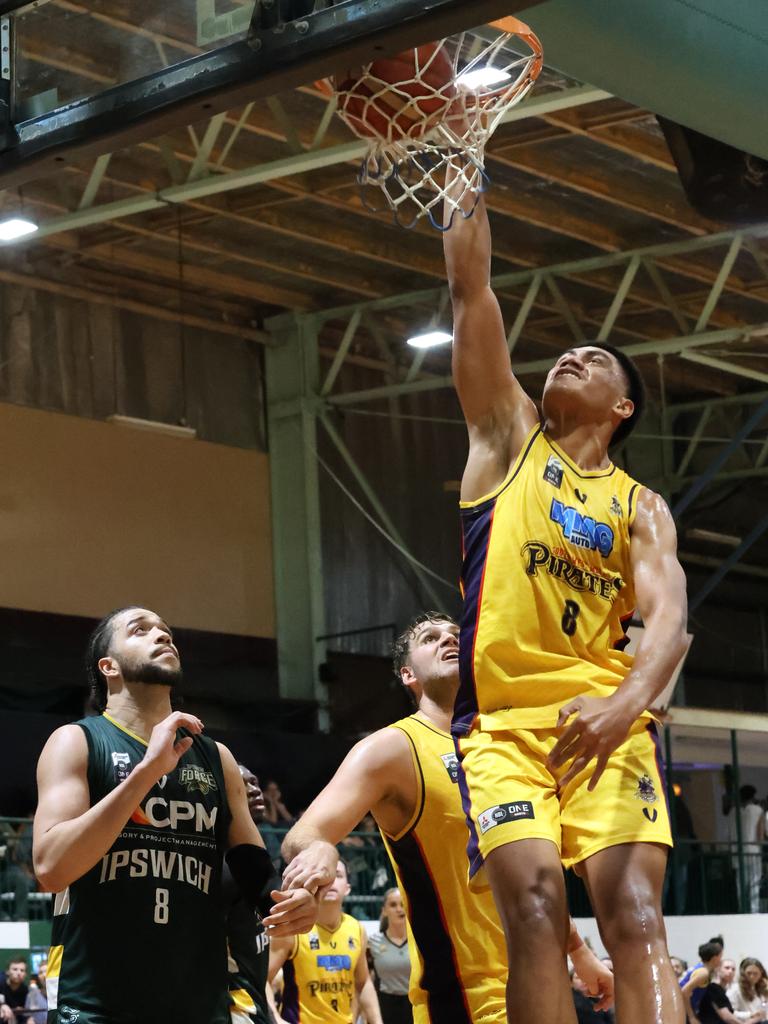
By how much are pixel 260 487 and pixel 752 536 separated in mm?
6367

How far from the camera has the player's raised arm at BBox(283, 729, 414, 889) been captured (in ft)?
15.5

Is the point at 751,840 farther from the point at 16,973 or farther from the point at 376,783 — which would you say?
the point at 376,783

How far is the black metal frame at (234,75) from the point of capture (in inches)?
184

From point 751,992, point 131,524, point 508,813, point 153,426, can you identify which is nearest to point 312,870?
point 508,813

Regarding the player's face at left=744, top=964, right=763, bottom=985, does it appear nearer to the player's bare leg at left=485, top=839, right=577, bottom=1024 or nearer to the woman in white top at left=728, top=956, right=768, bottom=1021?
the woman in white top at left=728, top=956, right=768, bottom=1021

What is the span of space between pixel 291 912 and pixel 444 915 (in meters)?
1.61

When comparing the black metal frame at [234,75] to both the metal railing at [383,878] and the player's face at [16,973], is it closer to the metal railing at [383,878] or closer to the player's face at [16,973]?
the player's face at [16,973]

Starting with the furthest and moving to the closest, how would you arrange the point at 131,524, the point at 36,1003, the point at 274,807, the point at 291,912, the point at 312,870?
the point at 131,524 → the point at 274,807 → the point at 36,1003 → the point at 312,870 → the point at 291,912

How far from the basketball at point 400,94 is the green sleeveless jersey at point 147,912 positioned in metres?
1.98

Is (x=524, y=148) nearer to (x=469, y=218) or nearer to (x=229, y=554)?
(x=229, y=554)

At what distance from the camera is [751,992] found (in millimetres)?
16859

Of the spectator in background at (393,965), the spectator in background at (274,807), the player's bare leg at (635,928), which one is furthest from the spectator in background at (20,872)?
the player's bare leg at (635,928)

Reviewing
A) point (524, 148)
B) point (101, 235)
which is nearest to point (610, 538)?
point (524, 148)

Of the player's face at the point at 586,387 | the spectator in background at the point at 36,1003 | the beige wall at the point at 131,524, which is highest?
the beige wall at the point at 131,524
